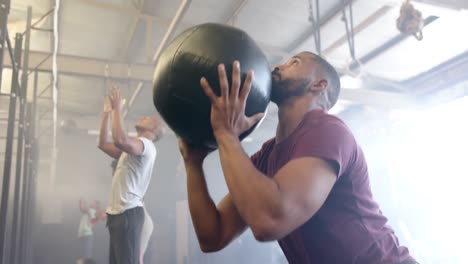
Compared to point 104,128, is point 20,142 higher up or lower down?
lower down

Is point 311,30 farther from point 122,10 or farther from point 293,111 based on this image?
point 293,111

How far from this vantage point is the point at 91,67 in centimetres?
396

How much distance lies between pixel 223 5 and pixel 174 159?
165 inches

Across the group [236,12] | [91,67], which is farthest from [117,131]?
[236,12]

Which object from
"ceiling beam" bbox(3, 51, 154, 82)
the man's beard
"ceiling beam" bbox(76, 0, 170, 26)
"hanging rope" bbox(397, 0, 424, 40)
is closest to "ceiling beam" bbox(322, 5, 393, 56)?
"hanging rope" bbox(397, 0, 424, 40)

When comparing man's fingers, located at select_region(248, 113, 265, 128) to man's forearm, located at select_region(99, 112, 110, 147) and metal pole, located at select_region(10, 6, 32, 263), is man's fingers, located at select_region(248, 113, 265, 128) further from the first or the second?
metal pole, located at select_region(10, 6, 32, 263)

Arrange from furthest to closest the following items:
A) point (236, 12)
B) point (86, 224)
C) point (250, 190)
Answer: point (86, 224)
point (236, 12)
point (250, 190)

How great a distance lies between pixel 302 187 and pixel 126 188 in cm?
179

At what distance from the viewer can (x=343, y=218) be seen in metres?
1.06

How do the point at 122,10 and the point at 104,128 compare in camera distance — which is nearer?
the point at 104,128

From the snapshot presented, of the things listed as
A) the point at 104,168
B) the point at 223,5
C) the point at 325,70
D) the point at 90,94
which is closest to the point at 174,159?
the point at 104,168

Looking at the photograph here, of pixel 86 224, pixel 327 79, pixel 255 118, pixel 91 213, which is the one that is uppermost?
pixel 327 79

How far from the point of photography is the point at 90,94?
6.20 metres

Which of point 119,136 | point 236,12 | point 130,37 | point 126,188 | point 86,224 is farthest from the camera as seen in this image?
point 86,224
